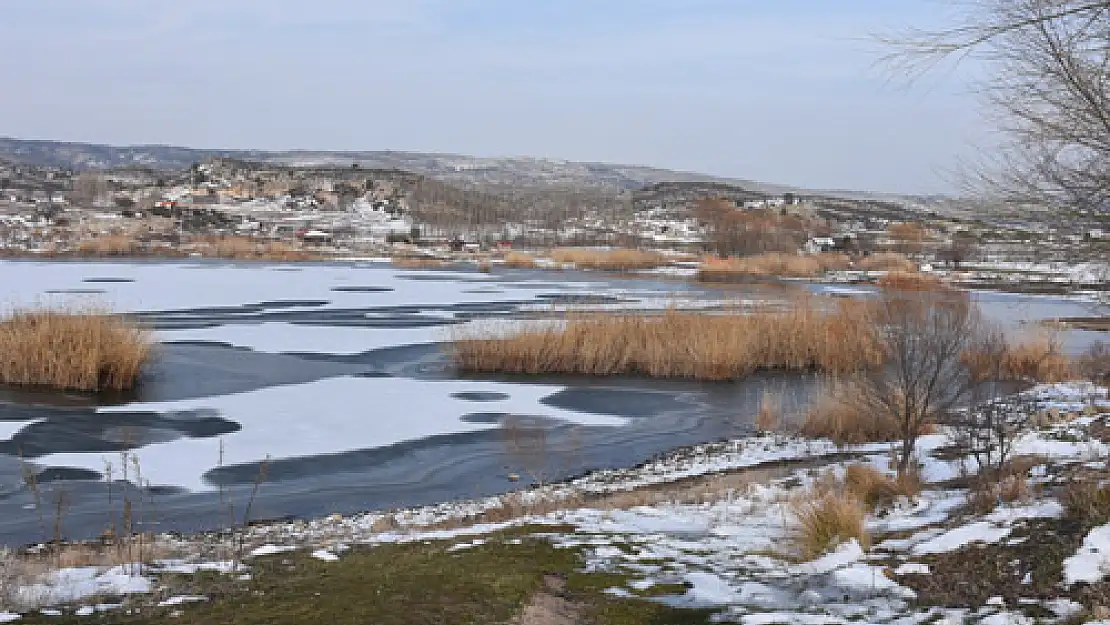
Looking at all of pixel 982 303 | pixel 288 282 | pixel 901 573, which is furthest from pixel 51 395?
pixel 982 303

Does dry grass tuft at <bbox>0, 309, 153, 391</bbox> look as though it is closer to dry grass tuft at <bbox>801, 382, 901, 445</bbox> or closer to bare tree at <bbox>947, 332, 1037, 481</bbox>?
dry grass tuft at <bbox>801, 382, 901, 445</bbox>

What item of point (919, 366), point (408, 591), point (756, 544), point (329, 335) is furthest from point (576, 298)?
point (408, 591)

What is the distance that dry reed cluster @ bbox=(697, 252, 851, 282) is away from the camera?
50281 mm

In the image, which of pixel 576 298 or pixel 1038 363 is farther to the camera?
pixel 576 298

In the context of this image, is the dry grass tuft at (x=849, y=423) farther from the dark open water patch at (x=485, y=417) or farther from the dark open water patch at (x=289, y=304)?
the dark open water patch at (x=289, y=304)

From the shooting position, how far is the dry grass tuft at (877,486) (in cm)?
802

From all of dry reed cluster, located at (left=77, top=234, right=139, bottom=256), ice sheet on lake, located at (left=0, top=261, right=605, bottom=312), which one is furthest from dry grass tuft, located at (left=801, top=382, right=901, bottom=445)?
dry reed cluster, located at (left=77, top=234, right=139, bottom=256)

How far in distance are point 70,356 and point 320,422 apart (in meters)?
5.66

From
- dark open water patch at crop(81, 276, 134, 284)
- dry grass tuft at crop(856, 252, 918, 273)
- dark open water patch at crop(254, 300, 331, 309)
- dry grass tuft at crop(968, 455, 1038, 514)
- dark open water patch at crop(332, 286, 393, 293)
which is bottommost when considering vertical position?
dark open water patch at crop(254, 300, 331, 309)

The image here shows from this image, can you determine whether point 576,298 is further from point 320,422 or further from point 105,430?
point 105,430

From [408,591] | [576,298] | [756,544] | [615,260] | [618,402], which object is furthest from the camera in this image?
[615,260]

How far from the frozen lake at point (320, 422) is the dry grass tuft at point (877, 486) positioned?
14.0 feet

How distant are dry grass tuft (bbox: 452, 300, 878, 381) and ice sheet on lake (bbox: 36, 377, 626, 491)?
1773mm

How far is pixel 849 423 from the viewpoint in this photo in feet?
44.6
